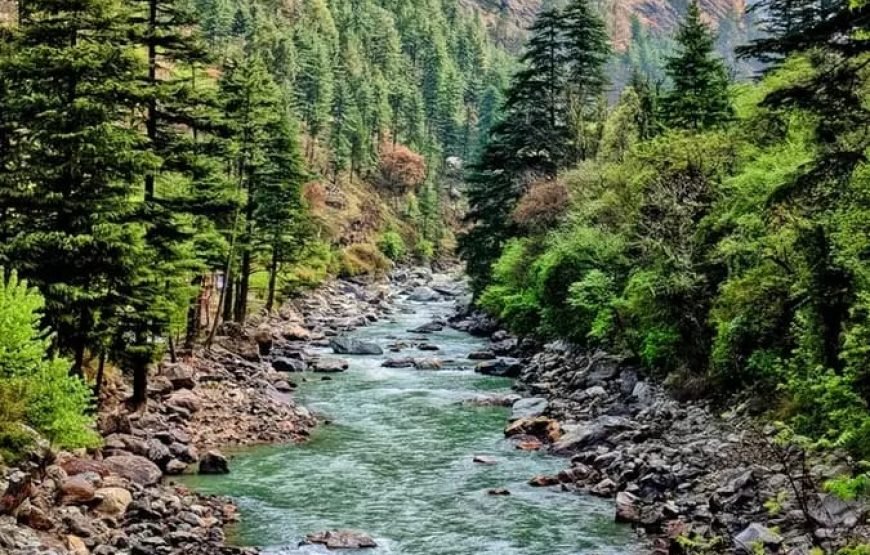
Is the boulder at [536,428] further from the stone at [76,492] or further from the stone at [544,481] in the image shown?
the stone at [76,492]

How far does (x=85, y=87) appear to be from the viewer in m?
22.5

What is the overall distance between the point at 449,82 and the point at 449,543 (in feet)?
417

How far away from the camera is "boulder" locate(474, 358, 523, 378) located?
43.7m

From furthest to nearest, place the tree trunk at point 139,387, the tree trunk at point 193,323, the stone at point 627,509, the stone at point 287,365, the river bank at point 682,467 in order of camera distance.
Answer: the stone at point 287,365 < the tree trunk at point 193,323 < the tree trunk at point 139,387 < the stone at point 627,509 < the river bank at point 682,467

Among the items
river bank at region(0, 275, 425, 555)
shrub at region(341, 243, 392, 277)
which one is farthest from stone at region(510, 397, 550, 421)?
shrub at region(341, 243, 392, 277)

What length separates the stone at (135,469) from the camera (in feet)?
72.4

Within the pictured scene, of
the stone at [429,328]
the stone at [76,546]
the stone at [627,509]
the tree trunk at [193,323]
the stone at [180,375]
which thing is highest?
the tree trunk at [193,323]

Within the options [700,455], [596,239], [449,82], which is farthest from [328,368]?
[449,82]

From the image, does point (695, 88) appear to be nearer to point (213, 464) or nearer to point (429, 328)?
point (429, 328)

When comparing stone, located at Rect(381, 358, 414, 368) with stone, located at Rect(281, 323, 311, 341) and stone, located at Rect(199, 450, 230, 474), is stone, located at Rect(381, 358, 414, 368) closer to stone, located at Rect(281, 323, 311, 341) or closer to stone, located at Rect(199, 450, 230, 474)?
stone, located at Rect(281, 323, 311, 341)

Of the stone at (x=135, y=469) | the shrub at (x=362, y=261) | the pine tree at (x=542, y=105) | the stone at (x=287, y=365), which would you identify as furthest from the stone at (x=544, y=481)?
the shrub at (x=362, y=261)

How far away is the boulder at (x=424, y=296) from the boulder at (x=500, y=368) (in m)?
39.0

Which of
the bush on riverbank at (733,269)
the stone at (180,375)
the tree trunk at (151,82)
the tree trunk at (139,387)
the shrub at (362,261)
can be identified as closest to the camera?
the bush on riverbank at (733,269)

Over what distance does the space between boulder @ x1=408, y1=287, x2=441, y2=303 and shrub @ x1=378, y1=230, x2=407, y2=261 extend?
1583 cm
